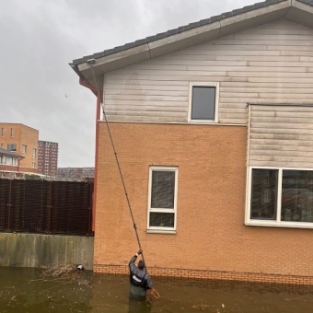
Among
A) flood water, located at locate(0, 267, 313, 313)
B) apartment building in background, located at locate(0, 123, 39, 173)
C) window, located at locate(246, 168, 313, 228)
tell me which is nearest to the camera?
flood water, located at locate(0, 267, 313, 313)

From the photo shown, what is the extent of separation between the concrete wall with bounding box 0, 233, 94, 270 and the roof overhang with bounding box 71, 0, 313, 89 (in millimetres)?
4438

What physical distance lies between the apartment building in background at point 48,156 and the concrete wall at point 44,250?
103 m

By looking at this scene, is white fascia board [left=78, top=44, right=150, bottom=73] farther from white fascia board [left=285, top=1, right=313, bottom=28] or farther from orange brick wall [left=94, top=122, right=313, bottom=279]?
white fascia board [left=285, top=1, right=313, bottom=28]

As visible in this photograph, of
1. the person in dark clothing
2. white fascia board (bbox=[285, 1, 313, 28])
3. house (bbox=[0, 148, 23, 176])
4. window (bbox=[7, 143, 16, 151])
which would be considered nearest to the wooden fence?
the person in dark clothing

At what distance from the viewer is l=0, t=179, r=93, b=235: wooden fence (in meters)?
9.69

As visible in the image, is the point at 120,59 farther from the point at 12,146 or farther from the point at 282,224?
the point at 12,146

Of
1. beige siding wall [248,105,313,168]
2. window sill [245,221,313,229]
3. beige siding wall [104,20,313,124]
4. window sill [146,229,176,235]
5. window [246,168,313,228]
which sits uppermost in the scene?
beige siding wall [104,20,313,124]

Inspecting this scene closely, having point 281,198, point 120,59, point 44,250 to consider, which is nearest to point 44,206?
point 44,250

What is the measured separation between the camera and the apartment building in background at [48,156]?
11012 cm

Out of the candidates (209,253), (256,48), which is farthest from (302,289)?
(256,48)

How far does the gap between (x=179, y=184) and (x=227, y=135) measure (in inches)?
70.1

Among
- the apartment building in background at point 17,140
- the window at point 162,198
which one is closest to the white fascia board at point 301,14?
the window at point 162,198

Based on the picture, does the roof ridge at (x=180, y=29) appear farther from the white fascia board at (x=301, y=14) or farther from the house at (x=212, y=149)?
the white fascia board at (x=301, y=14)

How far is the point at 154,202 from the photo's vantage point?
870 cm
